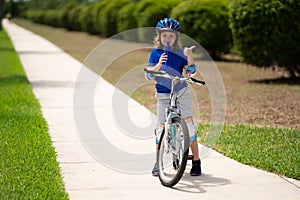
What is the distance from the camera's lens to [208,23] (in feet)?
70.3

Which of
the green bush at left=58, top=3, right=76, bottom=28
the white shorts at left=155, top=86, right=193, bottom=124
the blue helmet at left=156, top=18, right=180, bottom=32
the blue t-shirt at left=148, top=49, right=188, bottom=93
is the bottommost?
the green bush at left=58, top=3, right=76, bottom=28

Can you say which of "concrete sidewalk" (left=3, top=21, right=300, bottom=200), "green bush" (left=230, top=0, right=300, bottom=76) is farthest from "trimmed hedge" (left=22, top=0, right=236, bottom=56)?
"concrete sidewalk" (left=3, top=21, right=300, bottom=200)

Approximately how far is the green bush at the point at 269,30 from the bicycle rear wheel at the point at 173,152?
9592 millimetres

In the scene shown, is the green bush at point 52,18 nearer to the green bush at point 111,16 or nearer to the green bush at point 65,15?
the green bush at point 65,15

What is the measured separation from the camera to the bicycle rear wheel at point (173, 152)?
563 centimetres

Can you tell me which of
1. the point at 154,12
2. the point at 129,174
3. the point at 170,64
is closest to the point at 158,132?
the point at 129,174

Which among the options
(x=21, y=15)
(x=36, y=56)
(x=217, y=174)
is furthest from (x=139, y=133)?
(x=21, y=15)

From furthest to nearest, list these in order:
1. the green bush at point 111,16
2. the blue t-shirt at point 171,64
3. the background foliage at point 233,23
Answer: the green bush at point 111,16 < the background foliage at point 233,23 < the blue t-shirt at point 171,64

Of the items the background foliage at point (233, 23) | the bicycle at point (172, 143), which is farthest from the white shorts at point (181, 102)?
the background foliage at point (233, 23)

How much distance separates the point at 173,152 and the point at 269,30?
9.98 metres

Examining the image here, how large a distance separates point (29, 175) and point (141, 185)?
110 centimetres

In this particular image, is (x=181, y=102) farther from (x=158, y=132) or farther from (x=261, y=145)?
(x=261, y=145)

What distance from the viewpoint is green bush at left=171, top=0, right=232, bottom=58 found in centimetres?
2152

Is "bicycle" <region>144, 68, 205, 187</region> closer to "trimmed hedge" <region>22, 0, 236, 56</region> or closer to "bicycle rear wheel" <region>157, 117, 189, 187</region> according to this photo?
"bicycle rear wheel" <region>157, 117, 189, 187</region>
